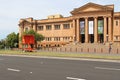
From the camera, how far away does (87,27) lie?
3706 inches

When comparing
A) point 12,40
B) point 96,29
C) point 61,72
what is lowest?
point 61,72

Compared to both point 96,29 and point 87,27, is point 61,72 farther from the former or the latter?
point 87,27

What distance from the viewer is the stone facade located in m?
89.2

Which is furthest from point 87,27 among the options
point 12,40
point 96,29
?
point 12,40

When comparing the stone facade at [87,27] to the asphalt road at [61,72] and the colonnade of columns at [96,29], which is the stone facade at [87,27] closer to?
the colonnade of columns at [96,29]

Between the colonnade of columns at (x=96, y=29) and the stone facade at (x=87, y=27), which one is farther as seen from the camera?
the stone facade at (x=87, y=27)

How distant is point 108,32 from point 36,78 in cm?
7969

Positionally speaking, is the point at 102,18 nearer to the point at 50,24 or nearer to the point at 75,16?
the point at 75,16

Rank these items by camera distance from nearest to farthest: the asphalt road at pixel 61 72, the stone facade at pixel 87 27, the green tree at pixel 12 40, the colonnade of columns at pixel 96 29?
the asphalt road at pixel 61 72 < the colonnade of columns at pixel 96 29 < the stone facade at pixel 87 27 < the green tree at pixel 12 40

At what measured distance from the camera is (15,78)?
1266 cm

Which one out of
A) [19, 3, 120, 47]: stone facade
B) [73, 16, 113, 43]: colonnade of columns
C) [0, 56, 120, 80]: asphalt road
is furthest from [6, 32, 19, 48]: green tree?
[0, 56, 120, 80]: asphalt road

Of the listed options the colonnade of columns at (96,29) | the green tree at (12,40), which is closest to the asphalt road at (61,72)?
the colonnade of columns at (96,29)

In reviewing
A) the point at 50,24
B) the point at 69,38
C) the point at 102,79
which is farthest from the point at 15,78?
the point at 50,24

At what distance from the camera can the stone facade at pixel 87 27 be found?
89.2m
